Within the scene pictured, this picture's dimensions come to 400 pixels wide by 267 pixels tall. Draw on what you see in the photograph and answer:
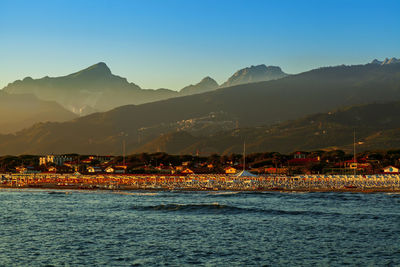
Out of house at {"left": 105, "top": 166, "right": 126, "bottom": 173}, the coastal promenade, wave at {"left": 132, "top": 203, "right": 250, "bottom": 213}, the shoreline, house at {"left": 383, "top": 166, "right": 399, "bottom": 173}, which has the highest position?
house at {"left": 105, "top": 166, "right": 126, "bottom": 173}

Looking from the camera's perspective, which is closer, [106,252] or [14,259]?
[14,259]

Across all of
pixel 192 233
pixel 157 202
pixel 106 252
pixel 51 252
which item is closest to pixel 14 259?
pixel 51 252

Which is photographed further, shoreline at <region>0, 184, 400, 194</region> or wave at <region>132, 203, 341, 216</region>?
shoreline at <region>0, 184, 400, 194</region>

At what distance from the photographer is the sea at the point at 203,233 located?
4084cm

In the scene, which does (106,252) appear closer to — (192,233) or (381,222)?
(192,233)

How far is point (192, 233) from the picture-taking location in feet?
178

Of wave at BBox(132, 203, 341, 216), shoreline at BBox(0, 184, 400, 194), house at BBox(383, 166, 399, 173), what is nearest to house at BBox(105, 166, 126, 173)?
shoreline at BBox(0, 184, 400, 194)

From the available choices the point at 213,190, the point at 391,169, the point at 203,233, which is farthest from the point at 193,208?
the point at 391,169

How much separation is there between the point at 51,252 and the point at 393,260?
27.3 m

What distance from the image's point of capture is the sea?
40.8 metres

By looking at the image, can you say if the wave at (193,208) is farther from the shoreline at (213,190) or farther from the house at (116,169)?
the house at (116,169)

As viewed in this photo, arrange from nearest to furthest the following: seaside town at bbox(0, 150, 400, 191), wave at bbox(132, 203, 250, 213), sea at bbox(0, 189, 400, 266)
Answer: sea at bbox(0, 189, 400, 266), wave at bbox(132, 203, 250, 213), seaside town at bbox(0, 150, 400, 191)

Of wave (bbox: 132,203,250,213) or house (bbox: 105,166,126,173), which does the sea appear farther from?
house (bbox: 105,166,126,173)

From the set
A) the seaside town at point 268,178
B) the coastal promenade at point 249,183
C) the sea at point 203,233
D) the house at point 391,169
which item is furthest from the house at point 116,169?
the sea at point 203,233
